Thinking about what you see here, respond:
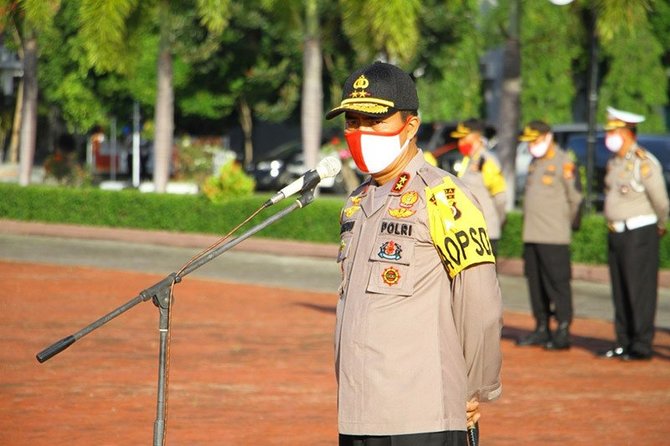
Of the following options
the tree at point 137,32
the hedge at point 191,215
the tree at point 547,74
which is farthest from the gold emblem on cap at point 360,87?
the tree at point 547,74

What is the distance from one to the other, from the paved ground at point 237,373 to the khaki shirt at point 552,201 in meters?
1.03

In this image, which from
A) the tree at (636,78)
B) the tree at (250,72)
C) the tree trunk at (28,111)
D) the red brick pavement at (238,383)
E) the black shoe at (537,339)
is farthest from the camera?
the tree at (636,78)

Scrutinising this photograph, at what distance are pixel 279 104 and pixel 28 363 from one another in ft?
89.0

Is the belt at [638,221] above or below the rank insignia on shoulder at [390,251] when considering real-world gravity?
above

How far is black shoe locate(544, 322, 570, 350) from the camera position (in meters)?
11.6

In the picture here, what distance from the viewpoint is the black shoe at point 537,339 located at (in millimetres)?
11719

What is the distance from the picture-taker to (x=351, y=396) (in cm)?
433

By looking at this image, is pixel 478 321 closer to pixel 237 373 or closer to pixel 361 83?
pixel 361 83

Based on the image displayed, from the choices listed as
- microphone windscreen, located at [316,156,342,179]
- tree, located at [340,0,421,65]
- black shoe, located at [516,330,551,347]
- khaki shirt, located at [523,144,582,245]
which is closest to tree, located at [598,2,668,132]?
tree, located at [340,0,421,65]

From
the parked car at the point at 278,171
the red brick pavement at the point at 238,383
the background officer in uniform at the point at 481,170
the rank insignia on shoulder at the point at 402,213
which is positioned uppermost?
the parked car at the point at 278,171

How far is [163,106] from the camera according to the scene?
2444cm

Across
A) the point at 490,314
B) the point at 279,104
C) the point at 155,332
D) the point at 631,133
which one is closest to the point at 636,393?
the point at 631,133

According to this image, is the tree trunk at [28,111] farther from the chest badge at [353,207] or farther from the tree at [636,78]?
the chest badge at [353,207]

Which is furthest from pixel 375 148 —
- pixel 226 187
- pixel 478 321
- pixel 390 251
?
pixel 226 187
